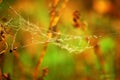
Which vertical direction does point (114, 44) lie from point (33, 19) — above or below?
below

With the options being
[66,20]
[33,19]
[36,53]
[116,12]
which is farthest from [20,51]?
[116,12]

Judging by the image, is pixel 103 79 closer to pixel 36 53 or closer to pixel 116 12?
pixel 36 53

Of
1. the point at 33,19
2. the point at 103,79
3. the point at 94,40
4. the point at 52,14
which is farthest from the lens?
the point at 33,19

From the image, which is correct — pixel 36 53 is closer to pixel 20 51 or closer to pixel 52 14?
pixel 20 51

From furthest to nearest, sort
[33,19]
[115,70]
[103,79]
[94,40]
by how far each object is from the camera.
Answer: [33,19] → [115,70] → [103,79] → [94,40]

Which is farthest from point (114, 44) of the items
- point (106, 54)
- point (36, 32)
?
point (36, 32)

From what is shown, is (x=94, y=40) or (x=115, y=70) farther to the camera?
(x=115, y=70)

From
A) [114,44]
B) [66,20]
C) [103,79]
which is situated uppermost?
[66,20]
